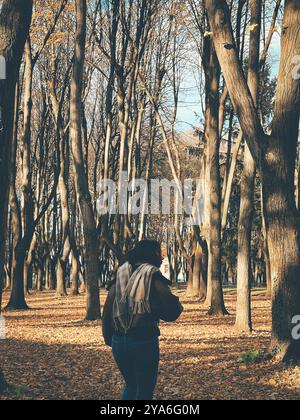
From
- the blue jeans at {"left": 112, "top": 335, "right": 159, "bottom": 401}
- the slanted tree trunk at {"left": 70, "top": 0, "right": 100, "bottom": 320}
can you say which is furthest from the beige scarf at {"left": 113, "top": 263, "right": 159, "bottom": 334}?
the slanted tree trunk at {"left": 70, "top": 0, "right": 100, "bottom": 320}

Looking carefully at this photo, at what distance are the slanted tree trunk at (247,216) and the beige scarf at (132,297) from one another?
333 inches

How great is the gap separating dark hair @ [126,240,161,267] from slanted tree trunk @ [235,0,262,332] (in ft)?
27.2

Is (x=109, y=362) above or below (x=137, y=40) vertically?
below

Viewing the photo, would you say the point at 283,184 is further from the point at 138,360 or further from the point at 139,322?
the point at 138,360

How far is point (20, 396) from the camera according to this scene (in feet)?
23.6

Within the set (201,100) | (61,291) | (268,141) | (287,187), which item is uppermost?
(201,100)

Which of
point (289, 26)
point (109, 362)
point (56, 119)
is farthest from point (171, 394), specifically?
point (56, 119)

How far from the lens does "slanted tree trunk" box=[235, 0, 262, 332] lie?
13359 millimetres

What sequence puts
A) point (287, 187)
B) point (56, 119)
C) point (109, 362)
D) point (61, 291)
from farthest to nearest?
point (61, 291), point (56, 119), point (109, 362), point (287, 187)

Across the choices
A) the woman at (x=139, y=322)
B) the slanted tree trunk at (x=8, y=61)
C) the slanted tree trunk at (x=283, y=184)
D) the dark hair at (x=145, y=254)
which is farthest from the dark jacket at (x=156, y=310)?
the slanted tree trunk at (x=283, y=184)

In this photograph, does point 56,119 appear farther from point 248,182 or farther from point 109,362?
point 109,362

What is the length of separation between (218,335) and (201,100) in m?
13.3

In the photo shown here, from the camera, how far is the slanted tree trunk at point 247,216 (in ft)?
43.8

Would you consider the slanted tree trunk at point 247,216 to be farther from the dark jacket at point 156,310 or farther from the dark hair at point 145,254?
the dark jacket at point 156,310
